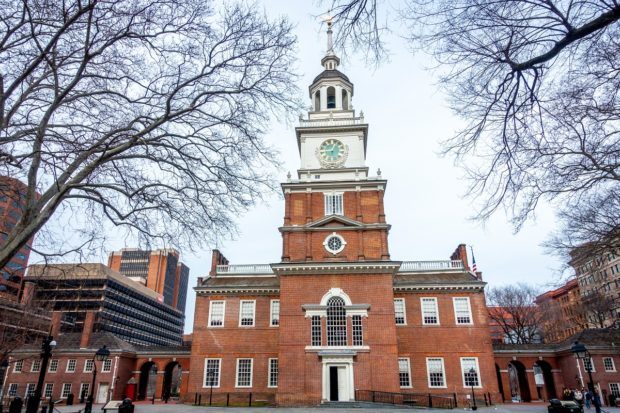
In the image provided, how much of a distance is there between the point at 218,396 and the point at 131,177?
23.5 meters

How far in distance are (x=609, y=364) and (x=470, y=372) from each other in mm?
13597

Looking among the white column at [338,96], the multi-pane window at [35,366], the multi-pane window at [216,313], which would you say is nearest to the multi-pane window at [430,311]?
Answer: the multi-pane window at [216,313]

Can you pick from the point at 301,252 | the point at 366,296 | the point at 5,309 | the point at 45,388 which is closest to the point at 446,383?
the point at 366,296

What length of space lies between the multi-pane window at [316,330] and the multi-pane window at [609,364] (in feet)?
81.8

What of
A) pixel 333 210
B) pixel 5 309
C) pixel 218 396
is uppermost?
pixel 333 210

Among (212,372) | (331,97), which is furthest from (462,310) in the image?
(331,97)

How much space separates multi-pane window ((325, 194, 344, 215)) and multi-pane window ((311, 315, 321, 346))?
7733 millimetres

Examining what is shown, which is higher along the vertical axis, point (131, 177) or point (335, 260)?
point (335, 260)

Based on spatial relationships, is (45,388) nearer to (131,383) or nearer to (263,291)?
(131,383)

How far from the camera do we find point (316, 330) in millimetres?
26766

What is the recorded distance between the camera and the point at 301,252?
29.0 m

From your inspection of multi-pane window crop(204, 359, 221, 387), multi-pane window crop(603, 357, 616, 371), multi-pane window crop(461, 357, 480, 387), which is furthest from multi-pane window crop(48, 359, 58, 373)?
multi-pane window crop(603, 357, 616, 371)

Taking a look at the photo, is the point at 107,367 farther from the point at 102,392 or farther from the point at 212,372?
the point at 212,372

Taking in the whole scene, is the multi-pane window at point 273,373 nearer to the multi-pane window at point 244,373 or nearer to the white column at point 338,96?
the multi-pane window at point 244,373
